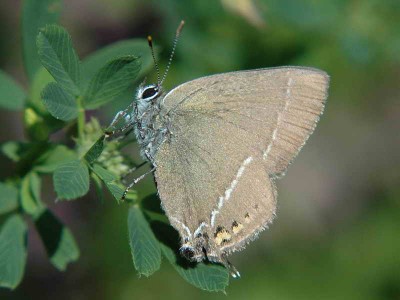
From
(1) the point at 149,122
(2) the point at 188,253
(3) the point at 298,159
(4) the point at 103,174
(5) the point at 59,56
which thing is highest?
(5) the point at 59,56

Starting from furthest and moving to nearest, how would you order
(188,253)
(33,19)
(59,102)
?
1. (33,19)
2. (188,253)
3. (59,102)

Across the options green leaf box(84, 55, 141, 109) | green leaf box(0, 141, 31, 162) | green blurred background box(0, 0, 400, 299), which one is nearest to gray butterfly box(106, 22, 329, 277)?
green leaf box(84, 55, 141, 109)

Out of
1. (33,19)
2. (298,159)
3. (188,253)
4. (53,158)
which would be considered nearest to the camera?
(188,253)

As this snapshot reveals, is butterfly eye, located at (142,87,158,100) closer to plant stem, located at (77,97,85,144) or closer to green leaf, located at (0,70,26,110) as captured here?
plant stem, located at (77,97,85,144)

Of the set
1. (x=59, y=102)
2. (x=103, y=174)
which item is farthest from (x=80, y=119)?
(x=103, y=174)

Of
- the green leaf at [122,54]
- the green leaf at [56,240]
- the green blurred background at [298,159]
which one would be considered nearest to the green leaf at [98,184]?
A: the green leaf at [56,240]

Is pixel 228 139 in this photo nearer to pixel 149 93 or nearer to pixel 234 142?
pixel 234 142

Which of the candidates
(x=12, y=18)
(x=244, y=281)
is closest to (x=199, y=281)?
(x=244, y=281)
